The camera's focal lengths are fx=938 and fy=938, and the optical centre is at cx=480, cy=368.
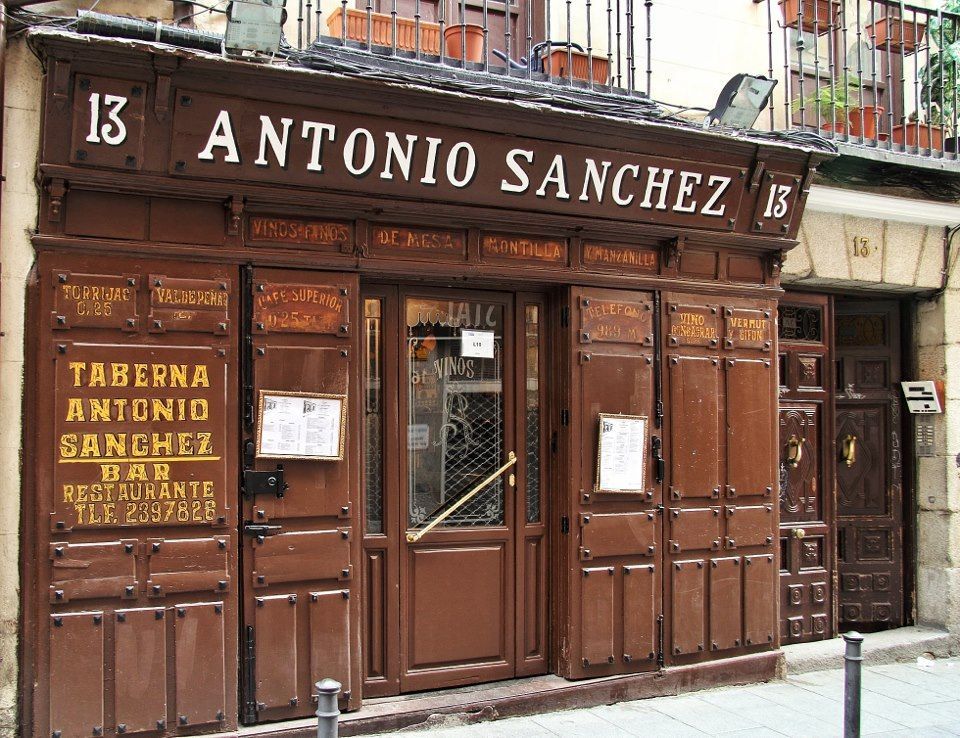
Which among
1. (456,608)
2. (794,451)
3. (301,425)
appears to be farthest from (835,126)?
(301,425)

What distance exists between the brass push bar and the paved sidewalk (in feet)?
3.59

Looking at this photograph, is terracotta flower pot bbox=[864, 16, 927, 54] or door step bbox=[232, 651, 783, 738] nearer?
door step bbox=[232, 651, 783, 738]

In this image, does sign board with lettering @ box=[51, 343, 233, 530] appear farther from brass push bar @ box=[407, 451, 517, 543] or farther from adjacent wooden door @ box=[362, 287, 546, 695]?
brass push bar @ box=[407, 451, 517, 543]

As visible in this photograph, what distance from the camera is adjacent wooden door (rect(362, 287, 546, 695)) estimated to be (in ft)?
18.4

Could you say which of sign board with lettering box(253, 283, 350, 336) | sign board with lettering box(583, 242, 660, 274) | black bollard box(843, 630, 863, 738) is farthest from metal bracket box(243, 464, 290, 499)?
black bollard box(843, 630, 863, 738)

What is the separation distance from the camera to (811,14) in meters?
7.21

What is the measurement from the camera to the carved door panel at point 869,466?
7426mm

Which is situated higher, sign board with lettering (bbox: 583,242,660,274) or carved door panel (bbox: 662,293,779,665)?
sign board with lettering (bbox: 583,242,660,274)

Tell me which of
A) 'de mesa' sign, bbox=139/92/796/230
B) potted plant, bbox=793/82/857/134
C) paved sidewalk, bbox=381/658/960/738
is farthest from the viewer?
potted plant, bbox=793/82/857/134

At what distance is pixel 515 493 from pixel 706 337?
1682mm

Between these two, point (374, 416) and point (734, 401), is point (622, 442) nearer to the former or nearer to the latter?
point (734, 401)

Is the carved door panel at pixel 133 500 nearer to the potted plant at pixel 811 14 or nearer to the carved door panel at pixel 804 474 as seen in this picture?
the carved door panel at pixel 804 474

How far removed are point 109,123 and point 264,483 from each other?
199 centimetres

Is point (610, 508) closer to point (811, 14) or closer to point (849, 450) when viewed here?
point (849, 450)
